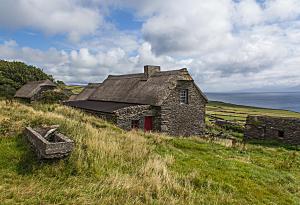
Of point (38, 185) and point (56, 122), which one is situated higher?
point (56, 122)

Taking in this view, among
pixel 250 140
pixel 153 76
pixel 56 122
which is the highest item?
pixel 153 76

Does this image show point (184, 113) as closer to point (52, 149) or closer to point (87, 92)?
point (87, 92)

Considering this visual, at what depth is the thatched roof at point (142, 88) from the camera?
26375mm

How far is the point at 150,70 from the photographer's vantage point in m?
30.9

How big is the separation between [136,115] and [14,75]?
33899mm

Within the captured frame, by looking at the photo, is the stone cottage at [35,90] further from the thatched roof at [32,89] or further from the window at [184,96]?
the window at [184,96]

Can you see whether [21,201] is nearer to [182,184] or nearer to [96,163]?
[96,163]

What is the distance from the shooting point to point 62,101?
39.6 metres

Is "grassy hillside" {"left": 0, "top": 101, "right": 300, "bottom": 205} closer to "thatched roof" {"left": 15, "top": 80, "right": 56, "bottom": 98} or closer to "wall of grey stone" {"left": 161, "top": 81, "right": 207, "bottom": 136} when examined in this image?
"wall of grey stone" {"left": 161, "top": 81, "right": 207, "bottom": 136}

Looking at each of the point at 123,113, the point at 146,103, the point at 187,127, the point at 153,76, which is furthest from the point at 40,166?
the point at 153,76

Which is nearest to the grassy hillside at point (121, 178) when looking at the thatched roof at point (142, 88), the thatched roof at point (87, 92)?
the thatched roof at point (142, 88)

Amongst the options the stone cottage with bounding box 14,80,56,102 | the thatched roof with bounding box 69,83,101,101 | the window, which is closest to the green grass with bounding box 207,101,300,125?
the window

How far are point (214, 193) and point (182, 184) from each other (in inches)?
37.1

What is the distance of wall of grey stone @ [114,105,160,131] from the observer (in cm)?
2373
